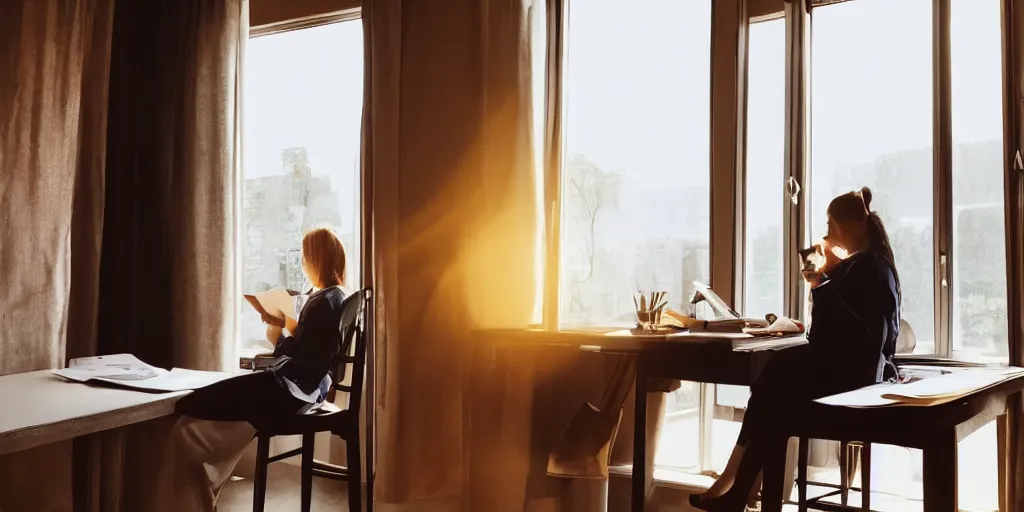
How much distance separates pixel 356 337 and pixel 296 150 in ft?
4.98

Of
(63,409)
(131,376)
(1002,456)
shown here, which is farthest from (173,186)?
(1002,456)

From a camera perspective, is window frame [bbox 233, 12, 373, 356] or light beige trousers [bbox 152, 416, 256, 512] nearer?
light beige trousers [bbox 152, 416, 256, 512]

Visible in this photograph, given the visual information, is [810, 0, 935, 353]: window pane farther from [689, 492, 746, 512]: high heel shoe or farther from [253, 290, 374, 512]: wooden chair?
[253, 290, 374, 512]: wooden chair

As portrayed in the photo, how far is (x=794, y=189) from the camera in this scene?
2.71 meters

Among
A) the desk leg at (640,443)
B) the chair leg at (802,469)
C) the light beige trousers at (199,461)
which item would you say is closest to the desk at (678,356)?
the desk leg at (640,443)

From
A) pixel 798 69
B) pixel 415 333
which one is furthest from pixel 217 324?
pixel 798 69

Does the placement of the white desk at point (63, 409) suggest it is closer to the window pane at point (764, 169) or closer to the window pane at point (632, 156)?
the window pane at point (632, 156)

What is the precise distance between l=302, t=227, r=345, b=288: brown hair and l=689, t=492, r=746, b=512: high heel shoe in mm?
1303

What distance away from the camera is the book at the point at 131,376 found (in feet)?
5.18

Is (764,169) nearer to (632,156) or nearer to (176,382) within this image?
(632,156)

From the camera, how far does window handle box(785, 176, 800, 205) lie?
2705 millimetres

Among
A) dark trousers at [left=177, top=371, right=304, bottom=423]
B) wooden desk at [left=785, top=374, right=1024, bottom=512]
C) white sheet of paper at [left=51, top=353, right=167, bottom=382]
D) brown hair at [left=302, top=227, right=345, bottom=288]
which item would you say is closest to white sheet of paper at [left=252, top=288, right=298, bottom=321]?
brown hair at [left=302, top=227, right=345, bottom=288]

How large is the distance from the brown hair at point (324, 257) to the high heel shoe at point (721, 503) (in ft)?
4.28

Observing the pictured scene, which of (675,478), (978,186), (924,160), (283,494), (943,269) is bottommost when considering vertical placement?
(283,494)
